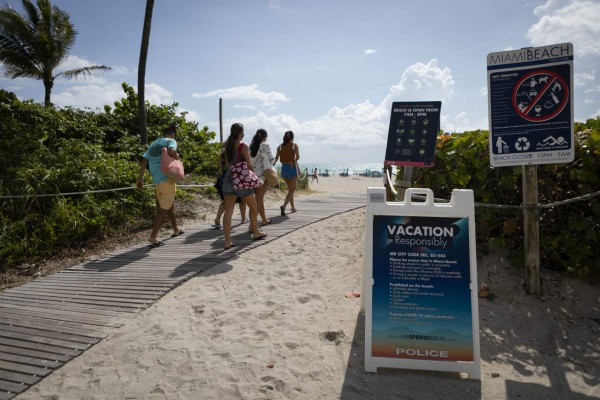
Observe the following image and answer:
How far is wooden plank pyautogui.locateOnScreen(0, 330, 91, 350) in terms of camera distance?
324 cm

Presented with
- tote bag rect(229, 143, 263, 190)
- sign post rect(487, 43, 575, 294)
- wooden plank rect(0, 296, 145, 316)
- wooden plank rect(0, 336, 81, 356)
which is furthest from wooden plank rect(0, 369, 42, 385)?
sign post rect(487, 43, 575, 294)

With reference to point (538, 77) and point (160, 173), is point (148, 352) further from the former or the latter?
point (538, 77)

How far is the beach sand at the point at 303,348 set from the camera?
270 cm

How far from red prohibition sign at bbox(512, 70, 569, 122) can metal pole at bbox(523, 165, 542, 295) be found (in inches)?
20.5

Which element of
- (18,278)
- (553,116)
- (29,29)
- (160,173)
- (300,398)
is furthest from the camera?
(29,29)

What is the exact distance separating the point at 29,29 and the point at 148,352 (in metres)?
20.3

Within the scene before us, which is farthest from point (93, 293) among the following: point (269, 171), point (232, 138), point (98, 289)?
point (269, 171)

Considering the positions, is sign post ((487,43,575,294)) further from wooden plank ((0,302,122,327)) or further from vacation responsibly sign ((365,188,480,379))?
wooden plank ((0,302,122,327))

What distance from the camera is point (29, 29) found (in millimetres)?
17438

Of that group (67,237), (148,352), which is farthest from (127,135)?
(148,352)

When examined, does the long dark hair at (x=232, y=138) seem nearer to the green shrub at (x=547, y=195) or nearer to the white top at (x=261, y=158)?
the white top at (x=261, y=158)

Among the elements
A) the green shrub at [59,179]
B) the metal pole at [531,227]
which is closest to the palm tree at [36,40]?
the green shrub at [59,179]

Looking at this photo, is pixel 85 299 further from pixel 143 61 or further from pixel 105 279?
pixel 143 61

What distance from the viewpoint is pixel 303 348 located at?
124 inches
